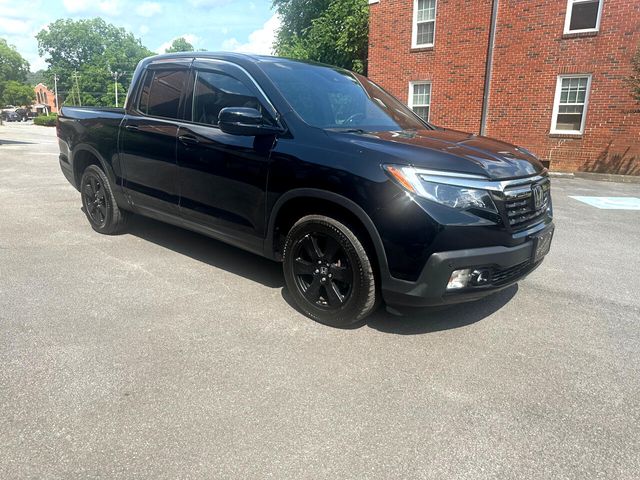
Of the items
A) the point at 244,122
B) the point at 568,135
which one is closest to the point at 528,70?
the point at 568,135

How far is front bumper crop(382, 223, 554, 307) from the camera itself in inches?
113

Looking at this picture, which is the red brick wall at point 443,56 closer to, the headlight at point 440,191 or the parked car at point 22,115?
the headlight at point 440,191

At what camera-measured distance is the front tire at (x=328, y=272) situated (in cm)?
318

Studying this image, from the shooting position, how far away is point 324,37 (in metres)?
23.5

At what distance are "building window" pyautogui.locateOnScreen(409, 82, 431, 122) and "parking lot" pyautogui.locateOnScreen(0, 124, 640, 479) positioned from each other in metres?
13.7

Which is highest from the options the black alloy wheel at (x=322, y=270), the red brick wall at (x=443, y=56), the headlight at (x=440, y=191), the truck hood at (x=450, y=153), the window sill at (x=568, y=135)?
the red brick wall at (x=443, y=56)

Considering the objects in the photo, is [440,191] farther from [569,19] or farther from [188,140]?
[569,19]

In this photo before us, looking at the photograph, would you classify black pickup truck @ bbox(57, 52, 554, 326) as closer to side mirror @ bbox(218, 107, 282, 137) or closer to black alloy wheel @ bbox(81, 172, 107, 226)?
side mirror @ bbox(218, 107, 282, 137)

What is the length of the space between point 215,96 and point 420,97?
14.7 metres

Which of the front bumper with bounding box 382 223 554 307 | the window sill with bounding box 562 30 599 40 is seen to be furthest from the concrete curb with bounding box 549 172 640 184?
the front bumper with bounding box 382 223 554 307

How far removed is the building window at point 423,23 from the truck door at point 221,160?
47.7 ft

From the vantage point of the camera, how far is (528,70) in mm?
14992

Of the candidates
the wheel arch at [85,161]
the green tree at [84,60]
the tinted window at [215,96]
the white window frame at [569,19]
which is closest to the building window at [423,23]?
the white window frame at [569,19]

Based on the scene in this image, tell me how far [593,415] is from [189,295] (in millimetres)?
2922
